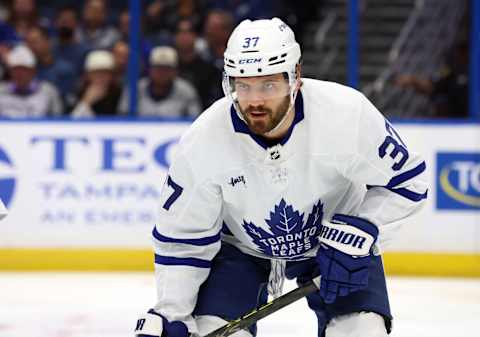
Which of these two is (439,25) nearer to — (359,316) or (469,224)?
(469,224)

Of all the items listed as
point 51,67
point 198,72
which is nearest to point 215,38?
point 198,72

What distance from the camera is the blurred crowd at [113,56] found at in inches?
245

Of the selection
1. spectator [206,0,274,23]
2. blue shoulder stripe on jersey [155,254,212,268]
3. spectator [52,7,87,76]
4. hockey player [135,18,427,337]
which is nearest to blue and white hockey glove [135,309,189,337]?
hockey player [135,18,427,337]

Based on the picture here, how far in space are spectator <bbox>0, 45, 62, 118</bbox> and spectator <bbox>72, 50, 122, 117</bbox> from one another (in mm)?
154

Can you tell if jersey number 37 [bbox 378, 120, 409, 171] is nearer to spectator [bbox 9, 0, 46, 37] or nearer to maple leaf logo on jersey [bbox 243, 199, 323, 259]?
maple leaf logo on jersey [bbox 243, 199, 323, 259]

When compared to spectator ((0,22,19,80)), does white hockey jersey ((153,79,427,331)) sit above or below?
above

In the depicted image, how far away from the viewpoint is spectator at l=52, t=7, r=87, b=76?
6387 millimetres

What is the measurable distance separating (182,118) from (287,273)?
3105 millimetres

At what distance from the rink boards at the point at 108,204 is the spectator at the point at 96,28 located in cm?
66

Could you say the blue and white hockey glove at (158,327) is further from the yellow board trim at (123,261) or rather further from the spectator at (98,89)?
the spectator at (98,89)

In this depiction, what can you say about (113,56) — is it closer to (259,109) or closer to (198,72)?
(198,72)

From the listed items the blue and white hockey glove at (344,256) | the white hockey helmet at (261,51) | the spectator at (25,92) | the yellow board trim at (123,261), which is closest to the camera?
the white hockey helmet at (261,51)

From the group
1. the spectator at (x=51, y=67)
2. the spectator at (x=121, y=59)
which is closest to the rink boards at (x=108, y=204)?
the spectator at (x=51, y=67)

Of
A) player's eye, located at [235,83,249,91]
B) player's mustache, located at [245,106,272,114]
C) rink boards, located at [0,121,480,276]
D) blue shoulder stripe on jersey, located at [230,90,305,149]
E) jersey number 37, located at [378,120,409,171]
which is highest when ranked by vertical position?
player's eye, located at [235,83,249,91]
